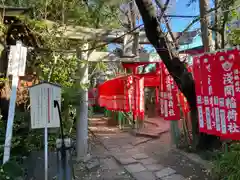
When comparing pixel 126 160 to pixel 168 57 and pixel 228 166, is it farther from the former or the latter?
pixel 168 57

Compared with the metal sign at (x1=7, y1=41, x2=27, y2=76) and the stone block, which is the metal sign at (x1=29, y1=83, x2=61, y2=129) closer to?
the metal sign at (x1=7, y1=41, x2=27, y2=76)

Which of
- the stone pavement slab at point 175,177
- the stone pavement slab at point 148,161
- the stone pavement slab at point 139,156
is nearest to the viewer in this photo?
the stone pavement slab at point 175,177

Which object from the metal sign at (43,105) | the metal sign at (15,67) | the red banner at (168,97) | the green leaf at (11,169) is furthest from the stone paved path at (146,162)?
the metal sign at (15,67)

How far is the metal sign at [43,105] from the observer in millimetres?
4625

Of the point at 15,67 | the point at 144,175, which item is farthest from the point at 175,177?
the point at 15,67

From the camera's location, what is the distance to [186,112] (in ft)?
23.3

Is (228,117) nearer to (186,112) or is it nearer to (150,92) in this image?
(186,112)

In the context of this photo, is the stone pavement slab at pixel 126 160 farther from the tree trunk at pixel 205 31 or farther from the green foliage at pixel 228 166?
the tree trunk at pixel 205 31

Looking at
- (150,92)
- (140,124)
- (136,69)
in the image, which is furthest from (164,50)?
(150,92)

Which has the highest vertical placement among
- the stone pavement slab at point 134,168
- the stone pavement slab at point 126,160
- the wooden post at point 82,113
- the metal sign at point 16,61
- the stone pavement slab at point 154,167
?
the metal sign at point 16,61

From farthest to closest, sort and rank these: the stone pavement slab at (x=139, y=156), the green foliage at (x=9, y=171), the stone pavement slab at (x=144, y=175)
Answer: the stone pavement slab at (x=139, y=156)
the stone pavement slab at (x=144, y=175)
the green foliage at (x=9, y=171)

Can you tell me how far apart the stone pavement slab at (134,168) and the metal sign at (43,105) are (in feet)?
7.51

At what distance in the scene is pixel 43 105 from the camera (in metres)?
4.68

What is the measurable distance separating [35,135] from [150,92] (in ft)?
35.3
